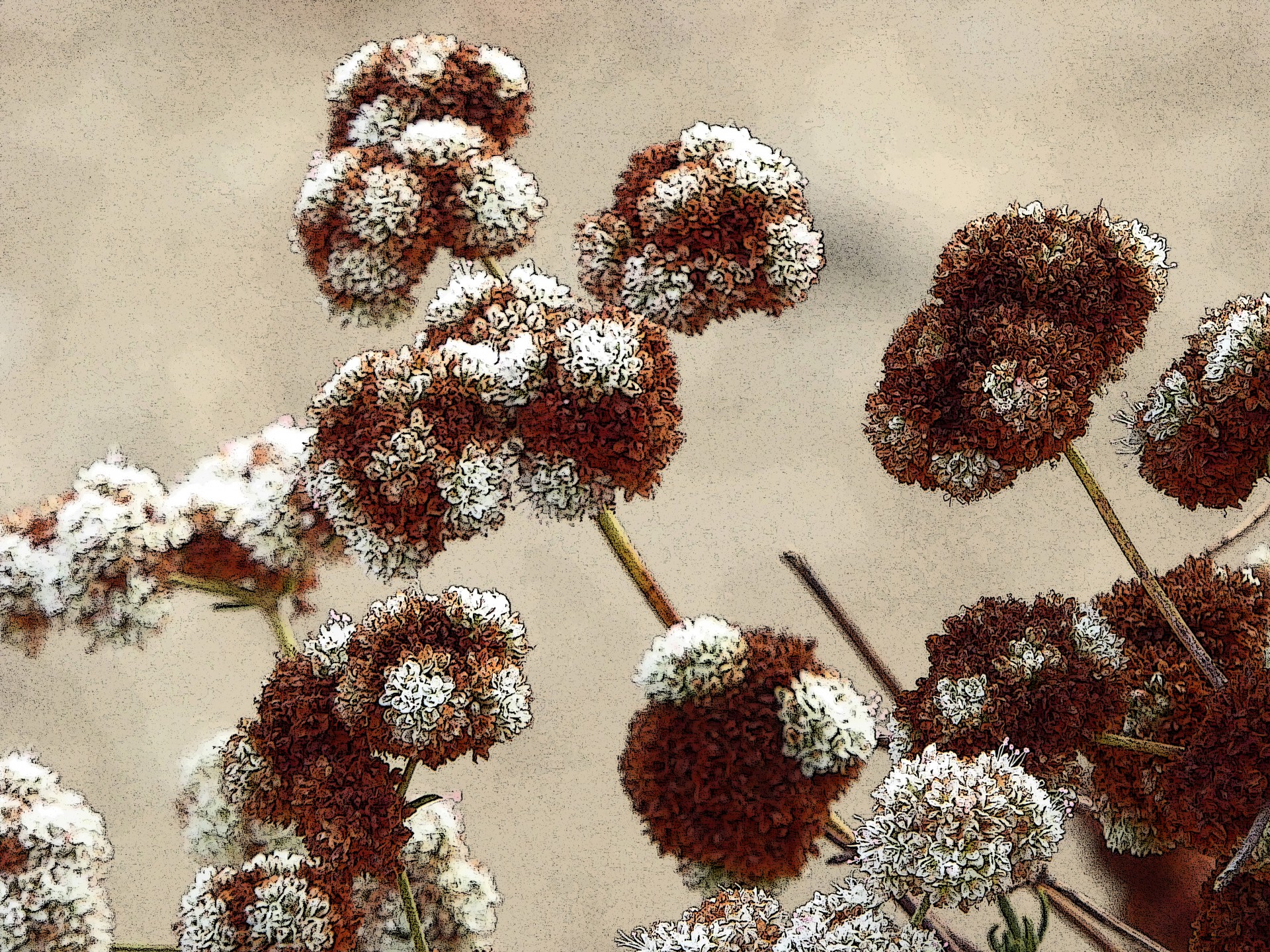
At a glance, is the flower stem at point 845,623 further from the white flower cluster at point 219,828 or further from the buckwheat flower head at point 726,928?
the white flower cluster at point 219,828

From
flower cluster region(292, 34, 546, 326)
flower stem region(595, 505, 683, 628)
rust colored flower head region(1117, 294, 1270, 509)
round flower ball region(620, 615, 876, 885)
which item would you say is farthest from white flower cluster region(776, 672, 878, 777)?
flower cluster region(292, 34, 546, 326)

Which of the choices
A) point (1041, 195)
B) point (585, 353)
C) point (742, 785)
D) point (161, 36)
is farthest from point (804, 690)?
point (161, 36)

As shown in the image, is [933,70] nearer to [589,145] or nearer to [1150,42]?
[1150,42]

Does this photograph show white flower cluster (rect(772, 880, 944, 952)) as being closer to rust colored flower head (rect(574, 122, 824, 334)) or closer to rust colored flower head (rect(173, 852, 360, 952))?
rust colored flower head (rect(173, 852, 360, 952))

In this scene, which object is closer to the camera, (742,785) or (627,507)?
(742,785)

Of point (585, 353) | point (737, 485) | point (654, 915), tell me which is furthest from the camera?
point (737, 485)

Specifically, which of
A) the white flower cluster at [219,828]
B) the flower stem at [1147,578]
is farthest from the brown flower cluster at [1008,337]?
the white flower cluster at [219,828]

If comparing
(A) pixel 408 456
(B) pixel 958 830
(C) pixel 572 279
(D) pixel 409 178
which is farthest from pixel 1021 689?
(C) pixel 572 279
